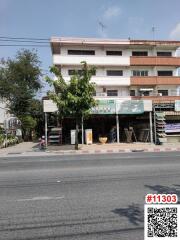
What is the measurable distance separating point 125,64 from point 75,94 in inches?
940

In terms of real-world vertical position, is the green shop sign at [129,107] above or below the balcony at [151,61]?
below

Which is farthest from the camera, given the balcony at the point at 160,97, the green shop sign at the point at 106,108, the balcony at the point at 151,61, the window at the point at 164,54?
the window at the point at 164,54

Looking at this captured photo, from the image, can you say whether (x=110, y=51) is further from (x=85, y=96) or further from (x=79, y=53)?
(x=85, y=96)

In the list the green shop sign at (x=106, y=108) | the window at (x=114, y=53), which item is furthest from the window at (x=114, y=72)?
the green shop sign at (x=106, y=108)

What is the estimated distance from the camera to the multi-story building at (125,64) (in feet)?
148

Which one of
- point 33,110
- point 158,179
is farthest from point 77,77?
point 33,110

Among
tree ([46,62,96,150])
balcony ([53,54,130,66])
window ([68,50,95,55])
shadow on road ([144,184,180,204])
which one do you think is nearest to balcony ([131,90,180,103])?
balcony ([53,54,130,66])

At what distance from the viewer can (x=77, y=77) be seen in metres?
24.2

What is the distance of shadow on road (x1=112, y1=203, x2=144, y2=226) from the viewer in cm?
573

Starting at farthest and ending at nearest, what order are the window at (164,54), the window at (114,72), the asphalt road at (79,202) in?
the window at (164,54)
the window at (114,72)
the asphalt road at (79,202)

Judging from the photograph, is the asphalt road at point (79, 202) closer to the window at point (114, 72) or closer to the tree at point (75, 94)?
the tree at point (75, 94)

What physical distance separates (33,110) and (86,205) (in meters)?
38.9

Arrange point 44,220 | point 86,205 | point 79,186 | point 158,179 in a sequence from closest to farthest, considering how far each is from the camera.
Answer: point 44,220
point 86,205
point 79,186
point 158,179

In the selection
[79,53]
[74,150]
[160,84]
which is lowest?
[74,150]
